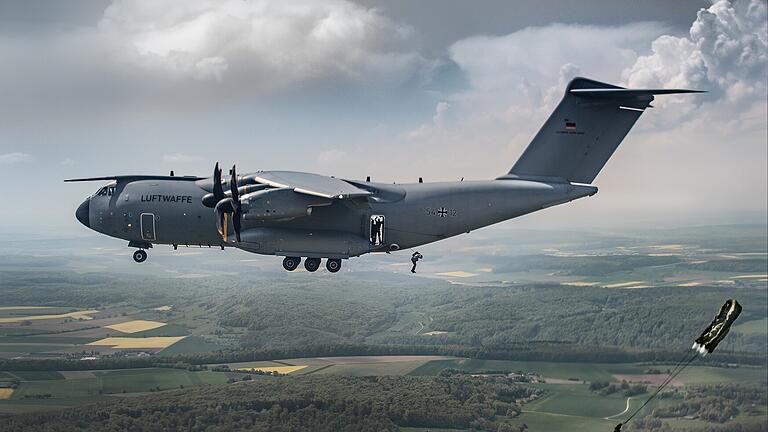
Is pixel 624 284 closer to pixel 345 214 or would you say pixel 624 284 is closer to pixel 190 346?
pixel 190 346

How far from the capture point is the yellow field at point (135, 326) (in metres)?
38.1

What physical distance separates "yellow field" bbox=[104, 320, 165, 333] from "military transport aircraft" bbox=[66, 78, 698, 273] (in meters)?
18.8

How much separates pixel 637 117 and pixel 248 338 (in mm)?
25892

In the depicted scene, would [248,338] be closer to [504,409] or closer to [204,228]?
[504,409]

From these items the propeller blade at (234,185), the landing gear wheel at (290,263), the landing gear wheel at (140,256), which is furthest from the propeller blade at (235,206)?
the landing gear wheel at (140,256)

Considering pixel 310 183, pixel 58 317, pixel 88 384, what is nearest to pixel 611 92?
pixel 310 183

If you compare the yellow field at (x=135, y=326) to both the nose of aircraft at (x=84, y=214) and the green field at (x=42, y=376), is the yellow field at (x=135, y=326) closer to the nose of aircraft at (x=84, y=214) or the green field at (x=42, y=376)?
the green field at (x=42, y=376)

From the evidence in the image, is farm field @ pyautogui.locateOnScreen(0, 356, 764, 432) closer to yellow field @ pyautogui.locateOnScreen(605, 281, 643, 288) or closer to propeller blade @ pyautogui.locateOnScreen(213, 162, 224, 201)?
yellow field @ pyautogui.locateOnScreen(605, 281, 643, 288)

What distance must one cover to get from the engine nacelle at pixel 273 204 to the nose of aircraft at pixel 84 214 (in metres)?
5.00

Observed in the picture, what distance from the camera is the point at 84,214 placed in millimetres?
20641

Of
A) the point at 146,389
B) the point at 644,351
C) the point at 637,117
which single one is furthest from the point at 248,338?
the point at 644,351

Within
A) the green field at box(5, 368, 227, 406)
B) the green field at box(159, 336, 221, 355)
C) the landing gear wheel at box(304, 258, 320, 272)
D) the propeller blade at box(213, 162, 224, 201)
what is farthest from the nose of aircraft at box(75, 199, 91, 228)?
the green field at box(159, 336, 221, 355)

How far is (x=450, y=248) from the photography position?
58.8 meters

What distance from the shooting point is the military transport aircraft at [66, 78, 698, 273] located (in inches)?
765
